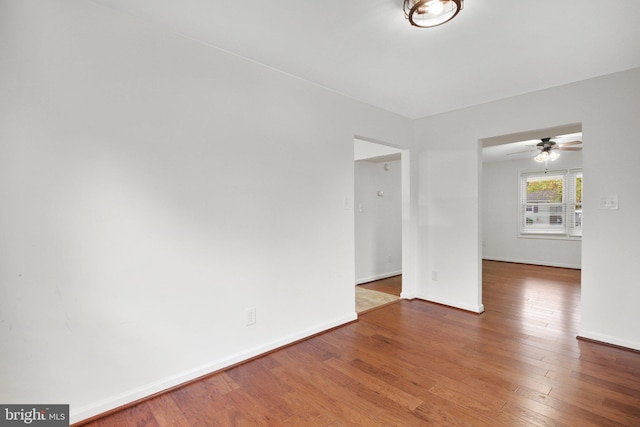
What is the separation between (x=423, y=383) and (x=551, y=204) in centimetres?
661

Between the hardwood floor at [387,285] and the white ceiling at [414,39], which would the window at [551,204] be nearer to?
the hardwood floor at [387,285]

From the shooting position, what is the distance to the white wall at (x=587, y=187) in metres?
2.65

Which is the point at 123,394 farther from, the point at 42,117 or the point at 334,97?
the point at 334,97

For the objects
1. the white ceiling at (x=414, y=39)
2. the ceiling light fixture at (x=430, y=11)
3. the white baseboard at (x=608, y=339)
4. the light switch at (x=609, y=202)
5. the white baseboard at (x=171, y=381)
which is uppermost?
the white ceiling at (x=414, y=39)

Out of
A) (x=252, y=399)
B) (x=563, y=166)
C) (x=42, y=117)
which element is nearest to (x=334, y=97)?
(x=42, y=117)

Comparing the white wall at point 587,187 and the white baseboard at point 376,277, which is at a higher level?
the white wall at point 587,187

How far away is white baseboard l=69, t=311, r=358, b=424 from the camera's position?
5.75ft

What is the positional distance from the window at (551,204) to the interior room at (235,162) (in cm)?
415

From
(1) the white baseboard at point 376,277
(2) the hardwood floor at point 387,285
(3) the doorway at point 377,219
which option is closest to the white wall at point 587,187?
(2) the hardwood floor at point 387,285

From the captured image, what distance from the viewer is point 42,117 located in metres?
1.63

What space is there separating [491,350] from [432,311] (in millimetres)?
1029

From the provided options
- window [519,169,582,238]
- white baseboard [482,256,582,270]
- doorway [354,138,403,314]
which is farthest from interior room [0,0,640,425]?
white baseboard [482,256,582,270]
